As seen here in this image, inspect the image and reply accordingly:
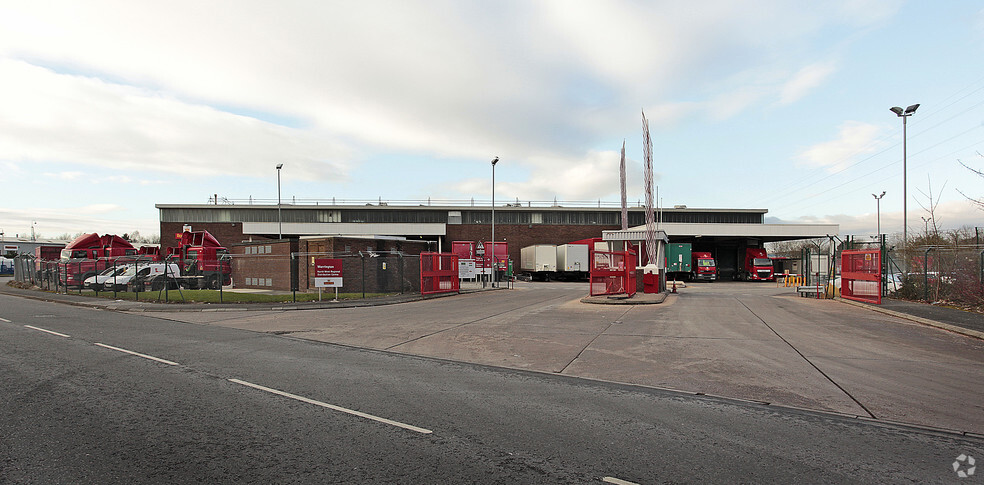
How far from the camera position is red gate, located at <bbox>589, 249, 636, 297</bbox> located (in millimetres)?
23000

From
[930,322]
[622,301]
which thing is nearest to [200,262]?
[622,301]

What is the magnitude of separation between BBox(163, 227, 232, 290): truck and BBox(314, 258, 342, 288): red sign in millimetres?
10263

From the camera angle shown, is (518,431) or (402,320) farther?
(402,320)

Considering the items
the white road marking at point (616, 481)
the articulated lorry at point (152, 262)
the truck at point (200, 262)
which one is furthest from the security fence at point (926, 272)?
the truck at point (200, 262)

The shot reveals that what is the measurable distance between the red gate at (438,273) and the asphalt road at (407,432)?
682 inches

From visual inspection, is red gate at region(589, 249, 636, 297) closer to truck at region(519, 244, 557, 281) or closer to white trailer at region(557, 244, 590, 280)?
white trailer at region(557, 244, 590, 280)

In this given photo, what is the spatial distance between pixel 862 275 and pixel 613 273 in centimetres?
983

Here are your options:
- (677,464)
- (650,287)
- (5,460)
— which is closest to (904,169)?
(650,287)

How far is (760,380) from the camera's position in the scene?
7820 mm

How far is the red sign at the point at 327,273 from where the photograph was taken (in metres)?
22.0

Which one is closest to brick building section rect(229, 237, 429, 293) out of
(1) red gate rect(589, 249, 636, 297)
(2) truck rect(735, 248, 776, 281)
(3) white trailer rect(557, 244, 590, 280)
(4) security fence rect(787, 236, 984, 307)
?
(1) red gate rect(589, 249, 636, 297)

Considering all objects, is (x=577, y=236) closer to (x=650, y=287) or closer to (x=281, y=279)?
(x=650, y=287)

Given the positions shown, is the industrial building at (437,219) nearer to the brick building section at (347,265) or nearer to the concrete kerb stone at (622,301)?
the brick building section at (347,265)

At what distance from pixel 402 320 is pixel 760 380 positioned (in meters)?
10.4
